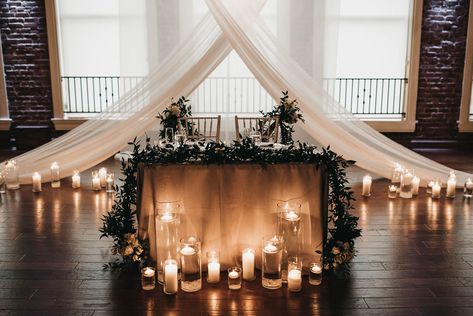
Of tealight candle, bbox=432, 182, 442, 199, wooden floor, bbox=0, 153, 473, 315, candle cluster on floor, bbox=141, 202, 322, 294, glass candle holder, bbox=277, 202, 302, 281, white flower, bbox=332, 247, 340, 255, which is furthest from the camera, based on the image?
tealight candle, bbox=432, 182, 442, 199

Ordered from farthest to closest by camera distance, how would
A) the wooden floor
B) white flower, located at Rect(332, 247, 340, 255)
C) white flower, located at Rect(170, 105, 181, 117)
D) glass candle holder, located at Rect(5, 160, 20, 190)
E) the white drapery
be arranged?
glass candle holder, located at Rect(5, 160, 20, 190), white flower, located at Rect(170, 105, 181, 117), the white drapery, white flower, located at Rect(332, 247, 340, 255), the wooden floor

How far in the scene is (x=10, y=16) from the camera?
24.0 ft

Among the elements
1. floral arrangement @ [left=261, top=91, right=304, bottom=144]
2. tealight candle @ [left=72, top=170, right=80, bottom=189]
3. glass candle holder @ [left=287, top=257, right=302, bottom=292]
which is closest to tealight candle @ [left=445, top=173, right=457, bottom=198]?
floral arrangement @ [left=261, top=91, right=304, bottom=144]

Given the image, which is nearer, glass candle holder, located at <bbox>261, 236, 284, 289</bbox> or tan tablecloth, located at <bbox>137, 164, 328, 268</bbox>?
glass candle holder, located at <bbox>261, 236, 284, 289</bbox>

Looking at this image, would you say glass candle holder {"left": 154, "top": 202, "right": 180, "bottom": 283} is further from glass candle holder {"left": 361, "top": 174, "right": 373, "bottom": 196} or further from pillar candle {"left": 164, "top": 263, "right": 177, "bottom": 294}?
glass candle holder {"left": 361, "top": 174, "right": 373, "bottom": 196}

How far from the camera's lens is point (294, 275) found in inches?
119

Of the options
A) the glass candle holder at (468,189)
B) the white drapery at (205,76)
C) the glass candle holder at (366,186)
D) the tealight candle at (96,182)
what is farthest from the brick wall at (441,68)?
the tealight candle at (96,182)

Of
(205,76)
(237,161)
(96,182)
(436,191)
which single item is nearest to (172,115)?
(205,76)

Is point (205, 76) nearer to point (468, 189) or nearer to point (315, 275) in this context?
point (315, 275)

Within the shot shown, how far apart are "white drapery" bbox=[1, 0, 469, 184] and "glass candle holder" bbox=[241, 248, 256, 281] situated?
1.99m

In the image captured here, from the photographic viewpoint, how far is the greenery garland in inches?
124

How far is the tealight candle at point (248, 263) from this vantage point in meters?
3.11

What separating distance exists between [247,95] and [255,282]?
4.84 m

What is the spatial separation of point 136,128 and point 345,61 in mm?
4005
